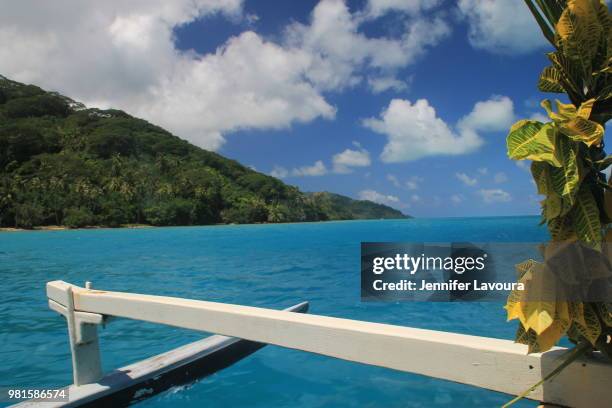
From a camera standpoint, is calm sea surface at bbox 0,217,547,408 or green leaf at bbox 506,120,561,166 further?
calm sea surface at bbox 0,217,547,408

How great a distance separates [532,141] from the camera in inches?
33.0

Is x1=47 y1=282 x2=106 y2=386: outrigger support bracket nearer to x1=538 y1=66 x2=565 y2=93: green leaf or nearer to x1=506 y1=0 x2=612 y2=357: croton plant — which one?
x1=506 y1=0 x2=612 y2=357: croton plant

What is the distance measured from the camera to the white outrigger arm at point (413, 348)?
115cm

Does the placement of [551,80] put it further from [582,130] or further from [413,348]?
[413,348]

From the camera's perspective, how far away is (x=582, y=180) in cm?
89

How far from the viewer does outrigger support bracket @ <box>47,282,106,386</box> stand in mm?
3346

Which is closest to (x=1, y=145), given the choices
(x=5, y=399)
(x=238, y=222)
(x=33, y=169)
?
(x=33, y=169)

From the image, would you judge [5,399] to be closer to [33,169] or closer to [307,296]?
[307,296]

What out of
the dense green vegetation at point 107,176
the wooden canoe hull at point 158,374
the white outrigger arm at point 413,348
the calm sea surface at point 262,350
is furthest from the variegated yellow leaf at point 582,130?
the dense green vegetation at point 107,176

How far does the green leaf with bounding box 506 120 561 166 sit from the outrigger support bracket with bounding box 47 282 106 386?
318 centimetres

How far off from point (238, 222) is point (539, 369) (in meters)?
104

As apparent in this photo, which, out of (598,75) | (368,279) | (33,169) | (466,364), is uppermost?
(33,169)

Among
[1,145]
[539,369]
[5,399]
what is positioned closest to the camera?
[539,369]

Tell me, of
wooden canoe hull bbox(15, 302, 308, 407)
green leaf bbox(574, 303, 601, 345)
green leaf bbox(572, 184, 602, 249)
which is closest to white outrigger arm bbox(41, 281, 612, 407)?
green leaf bbox(574, 303, 601, 345)
